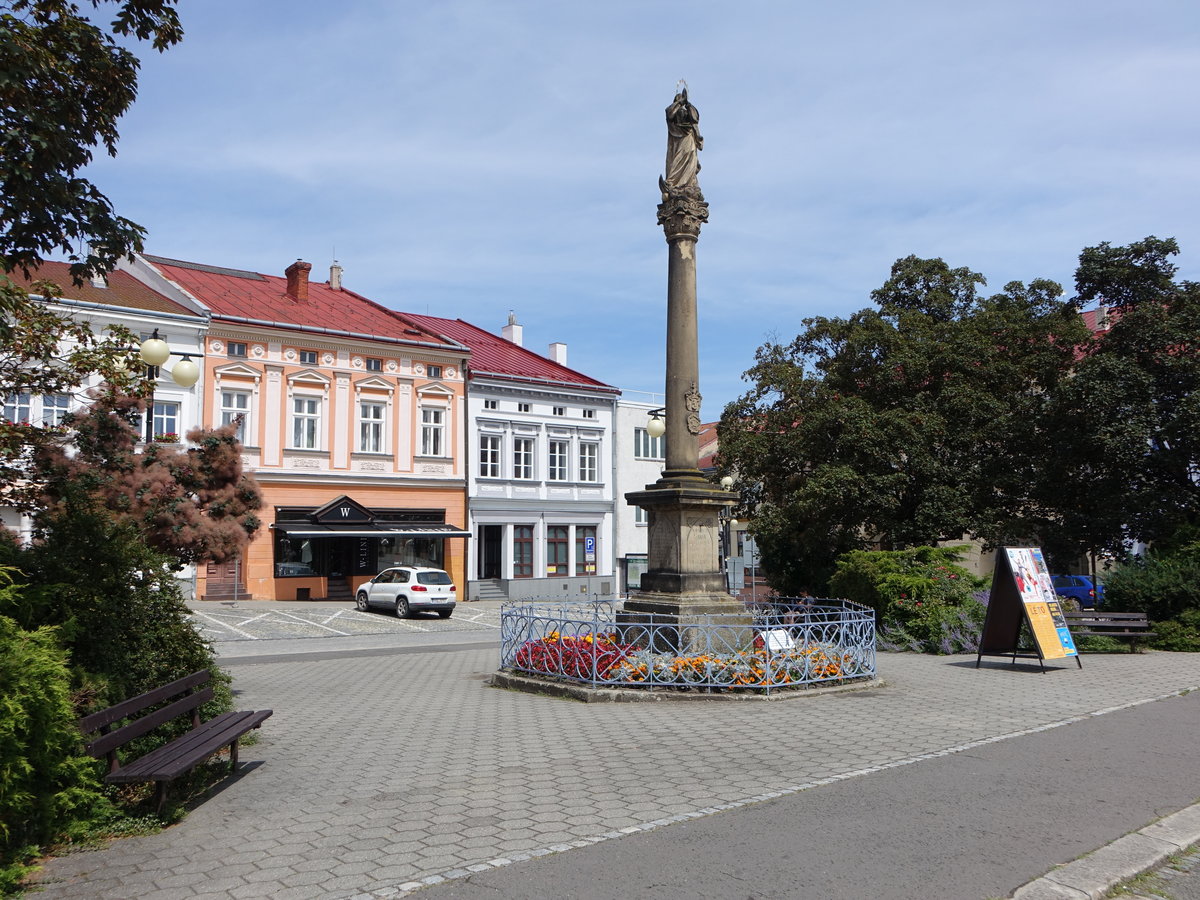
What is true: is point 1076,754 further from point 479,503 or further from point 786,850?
point 479,503

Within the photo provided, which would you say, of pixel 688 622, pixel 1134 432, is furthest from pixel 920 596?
pixel 688 622

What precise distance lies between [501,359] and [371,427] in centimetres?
810

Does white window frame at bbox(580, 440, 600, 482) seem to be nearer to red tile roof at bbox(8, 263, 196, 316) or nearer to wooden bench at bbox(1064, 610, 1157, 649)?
red tile roof at bbox(8, 263, 196, 316)

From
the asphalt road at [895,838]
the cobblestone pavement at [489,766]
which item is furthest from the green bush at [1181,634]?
the asphalt road at [895,838]

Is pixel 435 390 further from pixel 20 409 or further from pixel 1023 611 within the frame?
pixel 1023 611

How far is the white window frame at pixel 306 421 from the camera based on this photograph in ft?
118

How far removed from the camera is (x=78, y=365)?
10609 mm

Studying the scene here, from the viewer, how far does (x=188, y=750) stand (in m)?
6.75

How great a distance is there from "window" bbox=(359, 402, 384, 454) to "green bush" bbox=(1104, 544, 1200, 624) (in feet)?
85.6

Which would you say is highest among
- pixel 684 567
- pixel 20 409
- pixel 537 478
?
pixel 20 409

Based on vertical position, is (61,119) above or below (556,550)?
above

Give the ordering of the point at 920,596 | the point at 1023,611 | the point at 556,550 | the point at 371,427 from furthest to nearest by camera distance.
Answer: the point at 556,550 < the point at 371,427 < the point at 920,596 < the point at 1023,611

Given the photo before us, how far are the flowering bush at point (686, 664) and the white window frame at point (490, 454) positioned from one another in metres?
27.7

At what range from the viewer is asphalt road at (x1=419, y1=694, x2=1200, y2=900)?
519 centimetres
